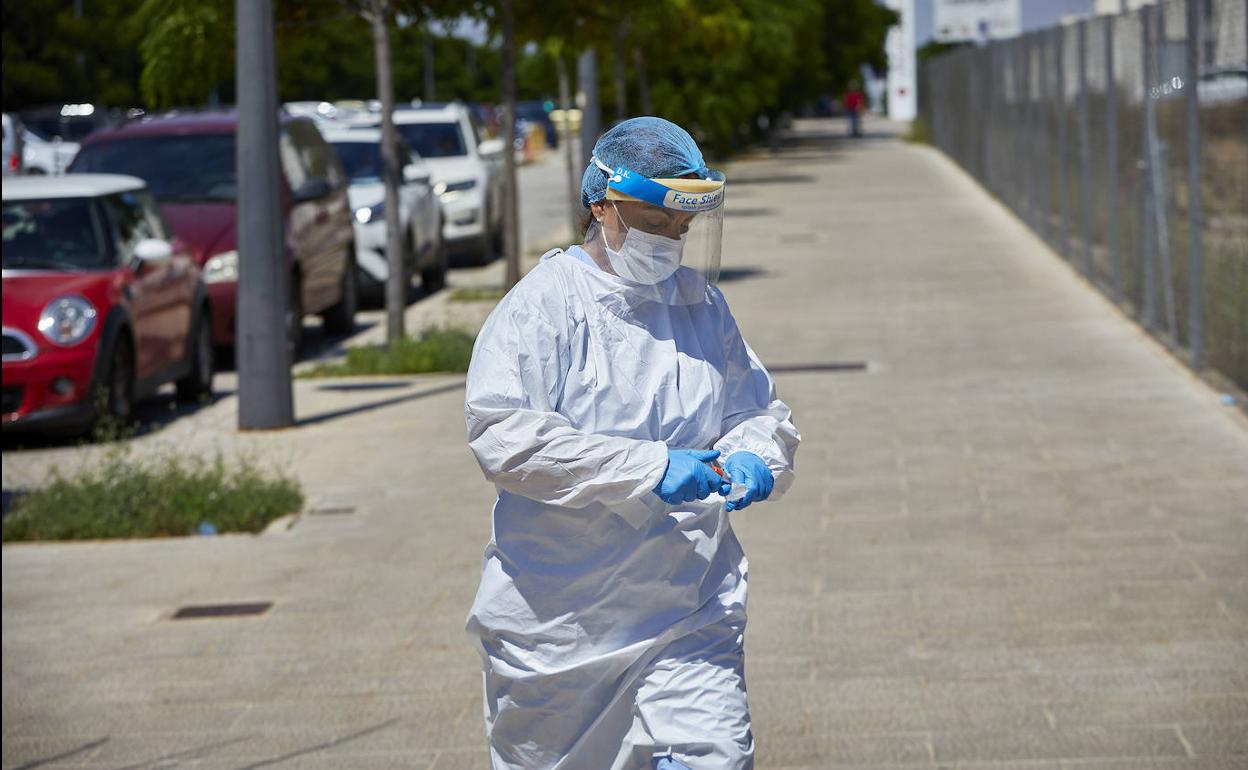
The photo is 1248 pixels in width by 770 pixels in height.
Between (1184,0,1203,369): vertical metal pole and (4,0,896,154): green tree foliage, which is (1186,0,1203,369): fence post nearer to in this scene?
(1184,0,1203,369): vertical metal pole

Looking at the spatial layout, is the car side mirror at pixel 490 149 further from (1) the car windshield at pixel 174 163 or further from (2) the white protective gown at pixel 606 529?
(2) the white protective gown at pixel 606 529

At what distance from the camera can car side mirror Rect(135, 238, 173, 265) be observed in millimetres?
12031

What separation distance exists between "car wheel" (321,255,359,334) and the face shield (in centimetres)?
1319

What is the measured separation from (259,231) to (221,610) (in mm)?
4602

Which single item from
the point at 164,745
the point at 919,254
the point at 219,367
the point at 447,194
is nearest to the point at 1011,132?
the point at 919,254

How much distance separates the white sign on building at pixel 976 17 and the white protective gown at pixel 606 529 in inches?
4044

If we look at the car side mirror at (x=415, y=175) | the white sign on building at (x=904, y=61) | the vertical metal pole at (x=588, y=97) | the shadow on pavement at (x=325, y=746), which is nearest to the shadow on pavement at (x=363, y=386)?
the car side mirror at (x=415, y=175)

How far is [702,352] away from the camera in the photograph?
152 inches

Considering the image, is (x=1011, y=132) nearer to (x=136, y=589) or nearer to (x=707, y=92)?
(x=707, y=92)

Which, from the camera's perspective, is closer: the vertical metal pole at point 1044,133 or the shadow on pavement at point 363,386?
the shadow on pavement at point 363,386

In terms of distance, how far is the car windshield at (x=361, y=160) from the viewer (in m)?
19.7

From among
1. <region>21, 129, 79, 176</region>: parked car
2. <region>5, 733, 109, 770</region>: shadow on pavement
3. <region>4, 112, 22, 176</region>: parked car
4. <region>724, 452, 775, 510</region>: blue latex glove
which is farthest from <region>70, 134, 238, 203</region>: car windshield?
<region>21, 129, 79, 176</region>: parked car

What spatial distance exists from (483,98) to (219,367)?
328ft

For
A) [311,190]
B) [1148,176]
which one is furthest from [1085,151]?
[311,190]
